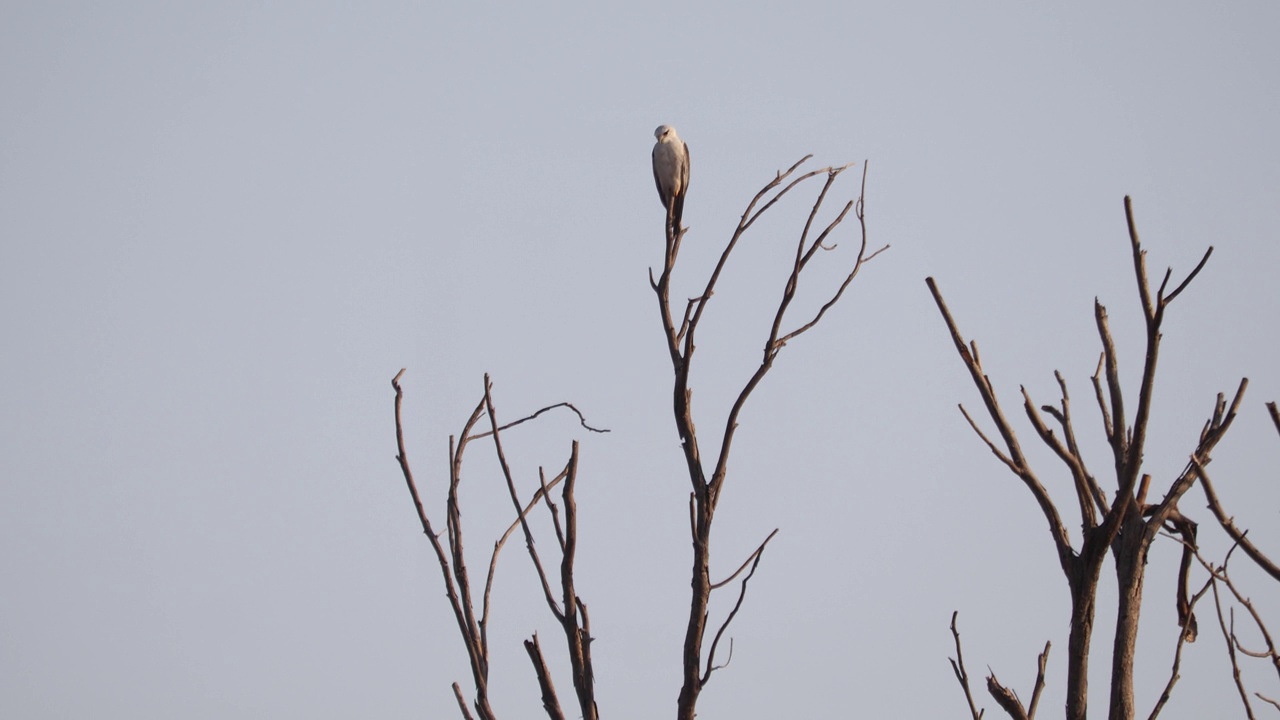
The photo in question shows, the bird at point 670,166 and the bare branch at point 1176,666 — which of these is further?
the bird at point 670,166

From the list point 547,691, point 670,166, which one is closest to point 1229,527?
point 547,691

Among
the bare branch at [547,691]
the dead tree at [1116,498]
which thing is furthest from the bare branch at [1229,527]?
the bare branch at [547,691]

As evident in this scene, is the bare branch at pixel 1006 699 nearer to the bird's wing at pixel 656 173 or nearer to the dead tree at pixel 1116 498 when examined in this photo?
the dead tree at pixel 1116 498

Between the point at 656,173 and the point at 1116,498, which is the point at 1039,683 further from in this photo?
the point at 656,173

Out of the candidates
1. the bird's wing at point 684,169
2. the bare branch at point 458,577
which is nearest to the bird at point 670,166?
the bird's wing at point 684,169

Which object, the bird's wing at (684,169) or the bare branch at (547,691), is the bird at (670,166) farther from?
the bare branch at (547,691)

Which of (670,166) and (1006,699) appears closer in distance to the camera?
(1006,699)

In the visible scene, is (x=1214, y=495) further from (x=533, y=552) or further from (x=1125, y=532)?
(x=533, y=552)

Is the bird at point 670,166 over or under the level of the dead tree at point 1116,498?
over

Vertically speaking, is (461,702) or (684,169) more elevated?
(684,169)

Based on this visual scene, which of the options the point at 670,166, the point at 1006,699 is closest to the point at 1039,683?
the point at 1006,699

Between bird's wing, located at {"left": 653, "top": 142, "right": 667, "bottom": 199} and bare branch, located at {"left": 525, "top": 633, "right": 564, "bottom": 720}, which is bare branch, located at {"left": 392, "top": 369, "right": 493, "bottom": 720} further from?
bird's wing, located at {"left": 653, "top": 142, "right": 667, "bottom": 199}

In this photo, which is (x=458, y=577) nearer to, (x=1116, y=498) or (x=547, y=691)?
(x=547, y=691)

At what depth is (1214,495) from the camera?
240 cm
